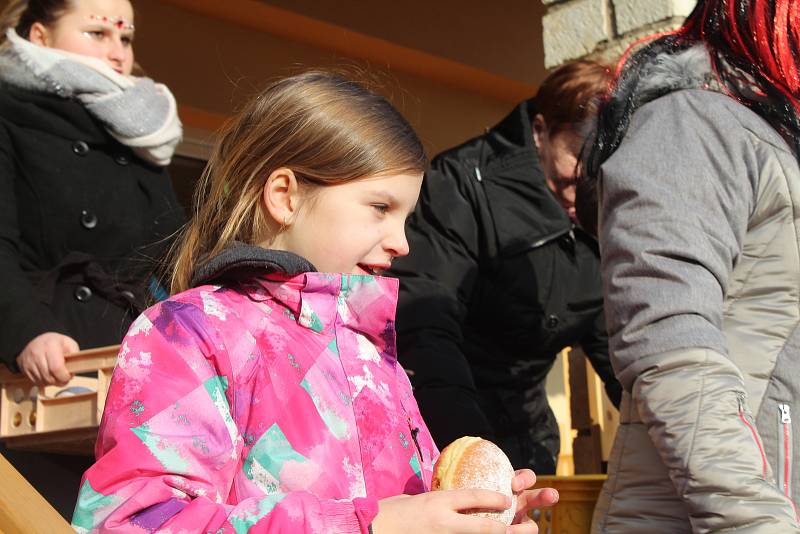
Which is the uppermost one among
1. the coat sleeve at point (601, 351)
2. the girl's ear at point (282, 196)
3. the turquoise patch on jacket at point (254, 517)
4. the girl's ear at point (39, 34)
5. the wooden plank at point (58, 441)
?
the girl's ear at point (39, 34)

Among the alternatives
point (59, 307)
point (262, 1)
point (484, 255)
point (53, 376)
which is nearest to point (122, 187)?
point (59, 307)

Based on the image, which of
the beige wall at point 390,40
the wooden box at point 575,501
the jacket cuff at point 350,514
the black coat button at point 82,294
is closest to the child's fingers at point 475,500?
the jacket cuff at point 350,514

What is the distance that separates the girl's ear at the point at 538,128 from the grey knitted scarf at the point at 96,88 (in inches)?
41.6

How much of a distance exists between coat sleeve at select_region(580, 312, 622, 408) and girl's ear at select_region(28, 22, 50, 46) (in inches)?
69.8

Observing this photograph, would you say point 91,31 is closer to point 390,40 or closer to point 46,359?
point 46,359

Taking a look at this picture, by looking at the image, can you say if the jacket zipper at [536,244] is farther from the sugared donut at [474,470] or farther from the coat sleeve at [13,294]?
the sugared donut at [474,470]

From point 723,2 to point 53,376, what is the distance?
1.55m

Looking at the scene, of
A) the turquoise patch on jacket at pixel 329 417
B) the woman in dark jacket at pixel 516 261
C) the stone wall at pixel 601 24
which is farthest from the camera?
the stone wall at pixel 601 24

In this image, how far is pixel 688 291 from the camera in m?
1.85

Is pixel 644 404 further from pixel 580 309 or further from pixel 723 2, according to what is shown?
pixel 580 309

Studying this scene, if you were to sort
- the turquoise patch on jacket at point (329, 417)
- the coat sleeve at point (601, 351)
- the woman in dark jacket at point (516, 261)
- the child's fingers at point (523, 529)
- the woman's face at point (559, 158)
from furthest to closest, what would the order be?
the coat sleeve at point (601, 351)
the woman's face at point (559, 158)
the woman in dark jacket at point (516, 261)
the turquoise patch on jacket at point (329, 417)
the child's fingers at point (523, 529)

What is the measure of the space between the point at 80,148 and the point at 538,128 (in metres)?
1.30

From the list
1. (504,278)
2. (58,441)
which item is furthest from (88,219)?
(504,278)

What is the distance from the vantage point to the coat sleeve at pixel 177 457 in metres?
1.46
